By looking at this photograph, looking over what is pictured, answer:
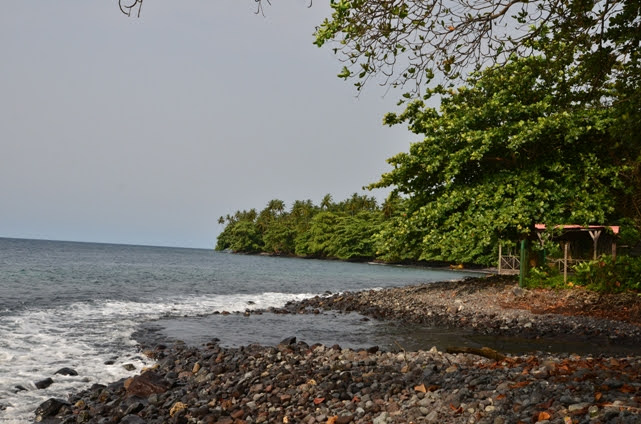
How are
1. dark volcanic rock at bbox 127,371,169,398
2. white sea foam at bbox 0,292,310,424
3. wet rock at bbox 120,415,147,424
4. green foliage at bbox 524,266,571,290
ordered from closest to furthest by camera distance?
wet rock at bbox 120,415,147,424, dark volcanic rock at bbox 127,371,169,398, white sea foam at bbox 0,292,310,424, green foliage at bbox 524,266,571,290

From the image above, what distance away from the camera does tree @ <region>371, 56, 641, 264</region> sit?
66.8ft

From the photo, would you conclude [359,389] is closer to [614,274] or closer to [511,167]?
[614,274]

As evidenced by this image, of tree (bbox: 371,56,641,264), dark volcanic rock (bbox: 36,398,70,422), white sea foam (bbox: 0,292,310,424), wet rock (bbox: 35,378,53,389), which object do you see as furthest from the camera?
tree (bbox: 371,56,641,264)

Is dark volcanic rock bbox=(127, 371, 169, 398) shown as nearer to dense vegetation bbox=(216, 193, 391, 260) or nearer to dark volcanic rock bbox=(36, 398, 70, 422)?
dark volcanic rock bbox=(36, 398, 70, 422)

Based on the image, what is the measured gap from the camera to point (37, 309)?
21.2 m

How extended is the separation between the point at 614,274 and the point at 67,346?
1890 cm

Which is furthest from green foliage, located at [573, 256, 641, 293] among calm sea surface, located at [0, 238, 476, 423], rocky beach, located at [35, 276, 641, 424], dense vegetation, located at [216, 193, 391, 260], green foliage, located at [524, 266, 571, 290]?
dense vegetation, located at [216, 193, 391, 260]

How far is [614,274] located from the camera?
19453mm

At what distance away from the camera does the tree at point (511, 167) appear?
2036 cm

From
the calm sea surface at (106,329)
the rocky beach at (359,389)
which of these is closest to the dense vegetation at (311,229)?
the calm sea surface at (106,329)

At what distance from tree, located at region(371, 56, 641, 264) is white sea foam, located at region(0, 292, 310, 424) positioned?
10083mm

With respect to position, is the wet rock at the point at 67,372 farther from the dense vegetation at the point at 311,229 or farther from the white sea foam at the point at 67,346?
the dense vegetation at the point at 311,229

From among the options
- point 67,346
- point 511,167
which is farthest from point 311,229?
point 67,346

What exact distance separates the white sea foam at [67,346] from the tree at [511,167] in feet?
33.1
